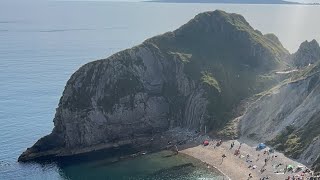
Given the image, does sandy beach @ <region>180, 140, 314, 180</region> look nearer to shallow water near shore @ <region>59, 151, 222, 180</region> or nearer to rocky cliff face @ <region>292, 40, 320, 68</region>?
shallow water near shore @ <region>59, 151, 222, 180</region>

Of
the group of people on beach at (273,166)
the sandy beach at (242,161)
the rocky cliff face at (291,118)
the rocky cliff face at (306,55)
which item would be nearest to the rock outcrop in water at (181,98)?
the rocky cliff face at (291,118)

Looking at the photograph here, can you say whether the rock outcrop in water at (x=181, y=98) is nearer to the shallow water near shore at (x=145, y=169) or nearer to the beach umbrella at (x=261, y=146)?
the beach umbrella at (x=261, y=146)

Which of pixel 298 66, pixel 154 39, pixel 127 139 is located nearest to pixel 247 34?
pixel 298 66

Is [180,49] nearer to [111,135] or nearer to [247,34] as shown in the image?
[247,34]

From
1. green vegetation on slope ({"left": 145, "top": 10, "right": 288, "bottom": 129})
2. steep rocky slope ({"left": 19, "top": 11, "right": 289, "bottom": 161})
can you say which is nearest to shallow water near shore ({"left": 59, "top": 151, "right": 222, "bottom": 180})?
steep rocky slope ({"left": 19, "top": 11, "right": 289, "bottom": 161})

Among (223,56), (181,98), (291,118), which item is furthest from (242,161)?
(223,56)

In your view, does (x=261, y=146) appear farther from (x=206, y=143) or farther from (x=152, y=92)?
(x=152, y=92)
